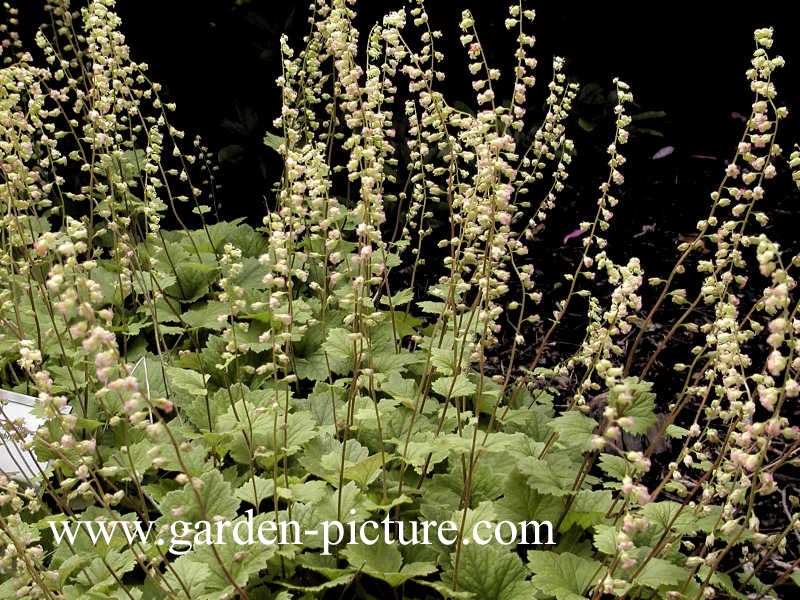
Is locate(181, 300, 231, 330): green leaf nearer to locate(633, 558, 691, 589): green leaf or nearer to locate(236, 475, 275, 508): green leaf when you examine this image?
locate(236, 475, 275, 508): green leaf

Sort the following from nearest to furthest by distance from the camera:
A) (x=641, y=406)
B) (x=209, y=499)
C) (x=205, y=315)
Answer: (x=209, y=499), (x=641, y=406), (x=205, y=315)

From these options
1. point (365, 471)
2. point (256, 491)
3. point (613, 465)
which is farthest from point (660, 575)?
point (256, 491)

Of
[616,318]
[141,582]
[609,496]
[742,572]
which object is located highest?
[616,318]

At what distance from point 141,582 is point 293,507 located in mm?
555

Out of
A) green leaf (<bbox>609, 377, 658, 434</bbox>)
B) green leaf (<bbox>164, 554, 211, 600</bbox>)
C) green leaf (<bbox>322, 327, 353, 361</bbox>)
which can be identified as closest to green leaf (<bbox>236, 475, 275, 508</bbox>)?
green leaf (<bbox>164, 554, 211, 600</bbox>)

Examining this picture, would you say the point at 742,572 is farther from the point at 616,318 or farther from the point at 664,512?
the point at 616,318

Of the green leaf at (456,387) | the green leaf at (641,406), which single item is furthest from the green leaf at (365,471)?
the green leaf at (641,406)

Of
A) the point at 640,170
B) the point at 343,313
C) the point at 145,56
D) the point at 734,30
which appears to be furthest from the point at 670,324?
the point at 145,56

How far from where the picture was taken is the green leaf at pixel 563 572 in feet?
7.64

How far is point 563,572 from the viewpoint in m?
2.41

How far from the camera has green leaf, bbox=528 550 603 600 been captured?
2.33m

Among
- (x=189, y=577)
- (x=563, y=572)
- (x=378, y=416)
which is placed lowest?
(x=563, y=572)

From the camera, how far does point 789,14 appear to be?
16.7 ft

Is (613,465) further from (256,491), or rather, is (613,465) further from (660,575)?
(256,491)
